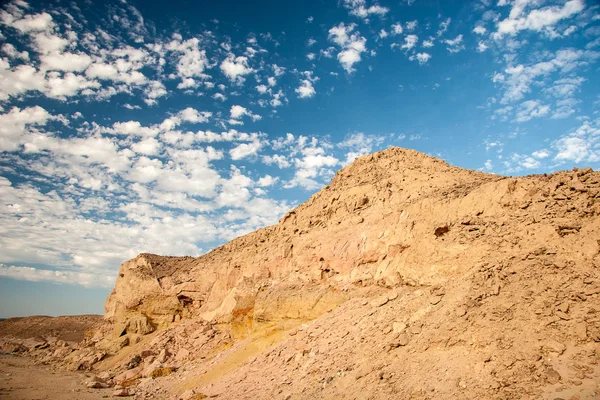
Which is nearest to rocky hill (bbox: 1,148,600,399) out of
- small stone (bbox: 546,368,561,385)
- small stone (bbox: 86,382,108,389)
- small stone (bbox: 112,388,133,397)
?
small stone (bbox: 546,368,561,385)

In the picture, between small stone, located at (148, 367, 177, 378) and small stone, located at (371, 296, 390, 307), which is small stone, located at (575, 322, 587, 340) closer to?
small stone, located at (371, 296, 390, 307)

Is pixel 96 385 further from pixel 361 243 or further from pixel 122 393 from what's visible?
pixel 361 243

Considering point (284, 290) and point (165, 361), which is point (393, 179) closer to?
point (284, 290)

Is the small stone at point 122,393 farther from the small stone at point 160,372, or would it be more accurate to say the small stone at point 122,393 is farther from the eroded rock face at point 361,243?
the eroded rock face at point 361,243

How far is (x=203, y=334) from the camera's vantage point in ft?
63.2

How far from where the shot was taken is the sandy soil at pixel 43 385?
49.2 feet

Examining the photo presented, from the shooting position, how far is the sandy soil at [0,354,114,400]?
49.2ft

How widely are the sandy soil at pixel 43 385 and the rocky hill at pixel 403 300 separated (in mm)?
1432

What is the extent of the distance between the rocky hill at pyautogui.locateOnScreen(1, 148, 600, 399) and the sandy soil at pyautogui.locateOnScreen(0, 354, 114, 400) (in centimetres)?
143

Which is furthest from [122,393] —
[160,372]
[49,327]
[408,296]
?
[49,327]

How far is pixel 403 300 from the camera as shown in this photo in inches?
428

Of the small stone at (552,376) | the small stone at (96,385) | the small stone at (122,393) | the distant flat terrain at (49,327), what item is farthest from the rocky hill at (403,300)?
the distant flat terrain at (49,327)

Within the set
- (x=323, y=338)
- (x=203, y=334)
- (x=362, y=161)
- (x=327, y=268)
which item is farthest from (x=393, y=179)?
(x=203, y=334)

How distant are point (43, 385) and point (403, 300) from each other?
18481mm
